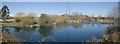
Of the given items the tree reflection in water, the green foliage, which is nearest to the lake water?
the tree reflection in water

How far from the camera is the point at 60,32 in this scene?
348cm

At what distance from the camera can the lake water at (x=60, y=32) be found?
133 inches

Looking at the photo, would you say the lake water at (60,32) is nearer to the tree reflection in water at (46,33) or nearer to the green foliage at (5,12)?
the tree reflection in water at (46,33)

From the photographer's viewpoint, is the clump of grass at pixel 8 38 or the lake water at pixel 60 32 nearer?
the clump of grass at pixel 8 38

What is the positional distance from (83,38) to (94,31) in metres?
0.20

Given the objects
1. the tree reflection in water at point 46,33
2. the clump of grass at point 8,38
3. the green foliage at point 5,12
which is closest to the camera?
the clump of grass at point 8,38

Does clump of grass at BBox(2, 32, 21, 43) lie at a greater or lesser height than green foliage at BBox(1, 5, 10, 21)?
lesser

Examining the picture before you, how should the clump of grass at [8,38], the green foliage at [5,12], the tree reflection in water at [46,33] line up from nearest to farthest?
the clump of grass at [8,38], the green foliage at [5,12], the tree reflection in water at [46,33]

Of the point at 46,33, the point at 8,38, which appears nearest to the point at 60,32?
the point at 46,33

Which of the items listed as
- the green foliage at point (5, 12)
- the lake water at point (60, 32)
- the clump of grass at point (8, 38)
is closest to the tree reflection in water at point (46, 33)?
the lake water at point (60, 32)

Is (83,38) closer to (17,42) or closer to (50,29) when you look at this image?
(50,29)

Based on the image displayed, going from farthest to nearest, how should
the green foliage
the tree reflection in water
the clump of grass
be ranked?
the tree reflection in water → the green foliage → the clump of grass

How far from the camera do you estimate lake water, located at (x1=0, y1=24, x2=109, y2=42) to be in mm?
3391

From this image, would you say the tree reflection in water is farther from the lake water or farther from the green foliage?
the green foliage
